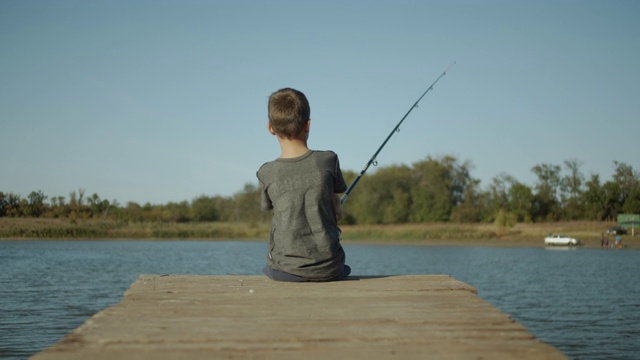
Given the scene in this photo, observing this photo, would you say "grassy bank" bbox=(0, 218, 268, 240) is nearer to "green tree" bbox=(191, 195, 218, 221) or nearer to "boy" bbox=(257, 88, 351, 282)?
"green tree" bbox=(191, 195, 218, 221)

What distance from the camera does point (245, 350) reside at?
210cm

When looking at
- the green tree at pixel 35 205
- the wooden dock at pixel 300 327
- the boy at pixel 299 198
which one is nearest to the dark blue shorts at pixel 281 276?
the boy at pixel 299 198

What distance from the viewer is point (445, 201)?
72000 millimetres

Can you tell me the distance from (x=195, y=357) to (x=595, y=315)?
50.1 feet

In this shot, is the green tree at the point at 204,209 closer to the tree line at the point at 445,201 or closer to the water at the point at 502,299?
the tree line at the point at 445,201

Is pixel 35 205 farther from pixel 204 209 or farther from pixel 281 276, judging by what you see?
pixel 204 209

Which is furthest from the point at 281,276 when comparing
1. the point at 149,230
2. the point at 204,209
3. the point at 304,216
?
the point at 204,209

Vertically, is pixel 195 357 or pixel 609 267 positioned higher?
pixel 195 357

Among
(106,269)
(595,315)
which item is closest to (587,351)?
(595,315)

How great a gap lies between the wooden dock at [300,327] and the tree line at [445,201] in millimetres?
55337

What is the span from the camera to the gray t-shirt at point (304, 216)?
11.8 ft

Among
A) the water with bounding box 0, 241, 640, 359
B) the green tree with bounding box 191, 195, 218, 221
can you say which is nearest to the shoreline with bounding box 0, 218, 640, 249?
the green tree with bounding box 191, 195, 218, 221

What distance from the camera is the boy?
11.9 ft

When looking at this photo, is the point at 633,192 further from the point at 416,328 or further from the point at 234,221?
the point at 416,328
